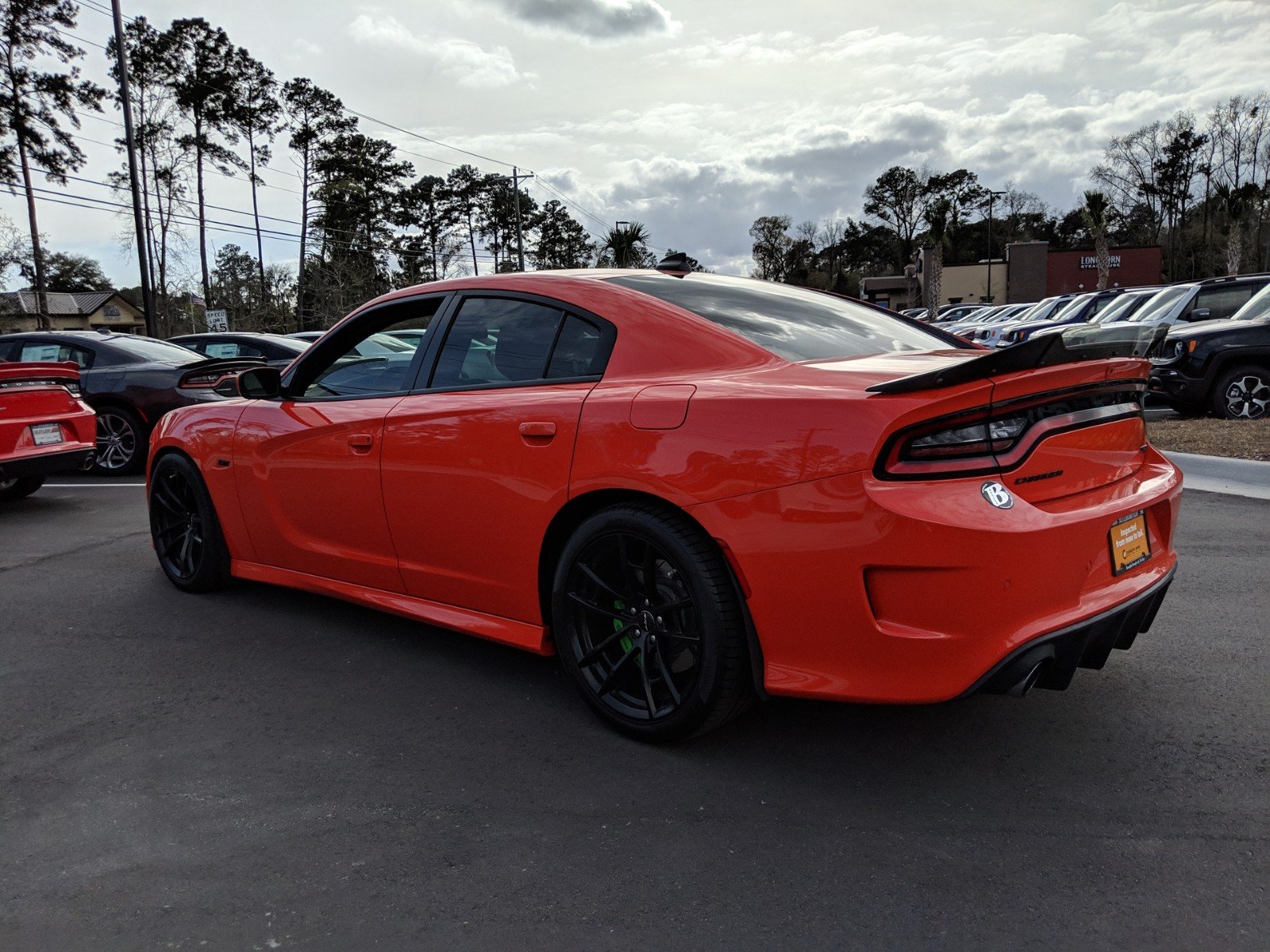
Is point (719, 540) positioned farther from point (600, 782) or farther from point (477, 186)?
point (477, 186)

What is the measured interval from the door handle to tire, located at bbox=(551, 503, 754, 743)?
32cm

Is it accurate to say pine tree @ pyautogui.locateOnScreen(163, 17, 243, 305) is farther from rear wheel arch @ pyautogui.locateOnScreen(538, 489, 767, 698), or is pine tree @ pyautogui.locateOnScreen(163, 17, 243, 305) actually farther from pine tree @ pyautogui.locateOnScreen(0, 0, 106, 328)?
rear wheel arch @ pyautogui.locateOnScreen(538, 489, 767, 698)

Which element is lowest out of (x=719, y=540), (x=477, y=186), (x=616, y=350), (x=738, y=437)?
(x=719, y=540)

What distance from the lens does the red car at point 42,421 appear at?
7.47 metres

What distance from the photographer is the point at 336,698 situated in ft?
11.9

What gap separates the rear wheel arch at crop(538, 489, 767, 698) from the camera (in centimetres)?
278

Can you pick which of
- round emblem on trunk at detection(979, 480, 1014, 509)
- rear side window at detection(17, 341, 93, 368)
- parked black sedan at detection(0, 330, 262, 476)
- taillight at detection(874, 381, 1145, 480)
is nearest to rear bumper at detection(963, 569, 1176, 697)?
round emblem on trunk at detection(979, 480, 1014, 509)

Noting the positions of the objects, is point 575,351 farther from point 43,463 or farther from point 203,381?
point 203,381

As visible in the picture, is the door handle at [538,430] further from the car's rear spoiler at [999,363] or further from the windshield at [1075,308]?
the windshield at [1075,308]

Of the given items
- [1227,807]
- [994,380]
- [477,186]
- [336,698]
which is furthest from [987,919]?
[477,186]

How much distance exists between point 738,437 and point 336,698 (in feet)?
6.24

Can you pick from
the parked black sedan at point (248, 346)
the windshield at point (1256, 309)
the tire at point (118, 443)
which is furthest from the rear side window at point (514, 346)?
the windshield at point (1256, 309)

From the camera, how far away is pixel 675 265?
12.8 feet

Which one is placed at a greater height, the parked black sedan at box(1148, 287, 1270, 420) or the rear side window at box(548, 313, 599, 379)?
the rear side window at box(548, 313, 599, 379)
